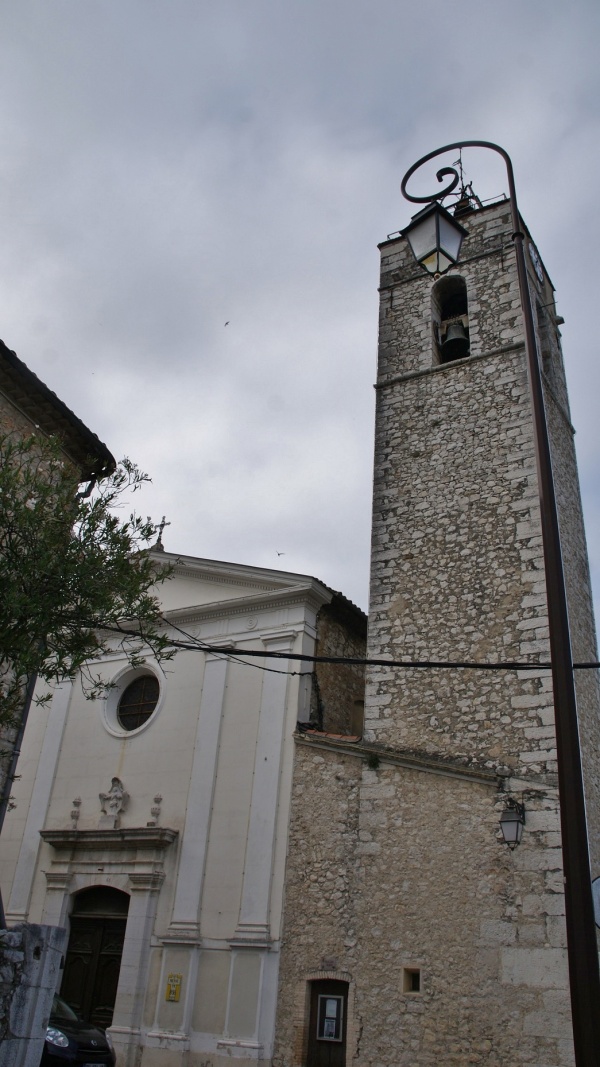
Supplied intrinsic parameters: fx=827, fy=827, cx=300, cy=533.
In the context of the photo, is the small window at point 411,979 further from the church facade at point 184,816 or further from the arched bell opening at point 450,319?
the arched bell opening at point 450,319

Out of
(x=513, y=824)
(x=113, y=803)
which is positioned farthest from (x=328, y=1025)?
(x=113, y=803)

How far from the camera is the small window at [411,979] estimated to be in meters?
9.61

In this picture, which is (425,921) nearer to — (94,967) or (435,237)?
(94,967)

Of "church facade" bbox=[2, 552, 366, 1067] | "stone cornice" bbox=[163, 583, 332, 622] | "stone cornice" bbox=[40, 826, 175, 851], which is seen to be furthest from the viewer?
"stone cornice" bbox=[163, 583, 332, 622]

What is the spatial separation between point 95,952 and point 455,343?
11293mm

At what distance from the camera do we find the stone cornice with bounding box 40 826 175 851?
12.7 metres

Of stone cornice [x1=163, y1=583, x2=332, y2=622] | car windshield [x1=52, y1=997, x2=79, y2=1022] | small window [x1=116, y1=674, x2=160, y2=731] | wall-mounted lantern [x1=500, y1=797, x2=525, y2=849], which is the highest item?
stone cornice [x1=163, y1=583, x2=332, y2=622]

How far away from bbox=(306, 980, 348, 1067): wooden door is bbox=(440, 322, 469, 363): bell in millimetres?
9453

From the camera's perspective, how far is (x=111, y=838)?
13.2m

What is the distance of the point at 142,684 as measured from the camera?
1489 cm

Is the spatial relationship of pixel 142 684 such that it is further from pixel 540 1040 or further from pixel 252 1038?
pixel 540 1040

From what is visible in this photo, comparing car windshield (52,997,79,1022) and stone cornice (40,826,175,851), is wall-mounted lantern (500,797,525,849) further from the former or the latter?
stone cornice (40,826,175,851)

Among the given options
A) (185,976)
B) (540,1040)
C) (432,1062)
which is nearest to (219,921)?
(185,976)

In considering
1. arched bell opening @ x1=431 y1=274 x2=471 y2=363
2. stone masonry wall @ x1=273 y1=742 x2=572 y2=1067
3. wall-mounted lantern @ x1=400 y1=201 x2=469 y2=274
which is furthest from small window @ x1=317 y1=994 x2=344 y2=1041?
arched bell opening @ x1=431 y1=274 x2=471 y2=363
